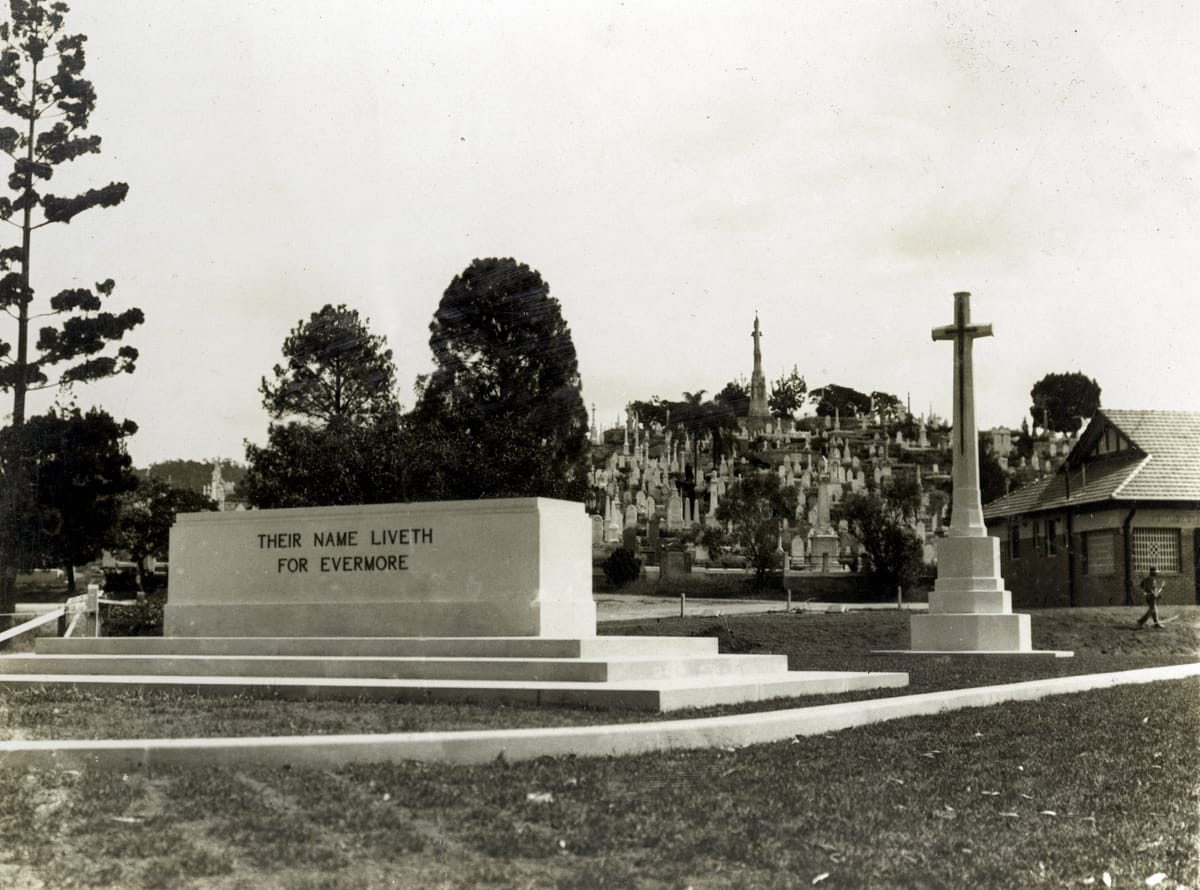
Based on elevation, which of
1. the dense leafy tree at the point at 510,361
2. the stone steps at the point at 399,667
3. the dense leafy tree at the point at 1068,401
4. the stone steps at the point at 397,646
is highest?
the dense leafy tree at the point at 1068,401

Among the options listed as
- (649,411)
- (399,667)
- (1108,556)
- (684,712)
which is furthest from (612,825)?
(649,411)

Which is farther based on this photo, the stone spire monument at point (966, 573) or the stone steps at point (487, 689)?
the stone spire monument at point (966, 573)

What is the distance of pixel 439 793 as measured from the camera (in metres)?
6.96

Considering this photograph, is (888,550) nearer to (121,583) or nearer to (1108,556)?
(1108,556)

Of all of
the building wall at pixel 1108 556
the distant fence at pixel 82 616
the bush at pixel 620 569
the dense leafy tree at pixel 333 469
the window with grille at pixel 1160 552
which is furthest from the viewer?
the bush at pixel 620 569

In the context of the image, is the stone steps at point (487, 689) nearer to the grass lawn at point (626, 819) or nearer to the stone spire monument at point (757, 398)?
the grass lawn at point (626, 819)

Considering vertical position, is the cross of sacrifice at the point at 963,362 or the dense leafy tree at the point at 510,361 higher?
the dense leafy tree at the point at 510,361

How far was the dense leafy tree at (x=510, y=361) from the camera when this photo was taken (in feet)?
147

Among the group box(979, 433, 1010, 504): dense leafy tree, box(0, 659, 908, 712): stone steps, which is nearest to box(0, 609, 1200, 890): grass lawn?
box(0, 659, 908, 712): stone steps

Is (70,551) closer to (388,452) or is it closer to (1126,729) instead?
(388,452)

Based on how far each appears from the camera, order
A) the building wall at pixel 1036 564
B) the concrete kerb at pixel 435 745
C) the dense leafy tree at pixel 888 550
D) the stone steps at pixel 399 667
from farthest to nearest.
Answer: the dense leafy tree at pixel 888 550
the building wall at pixel 1036 564
the stone steps at pixel 399 667
the concrete kerb at pixel 435 745

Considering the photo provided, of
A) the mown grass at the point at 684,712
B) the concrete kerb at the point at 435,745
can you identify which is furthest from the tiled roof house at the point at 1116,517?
the concrete kerb at the point at 435,745

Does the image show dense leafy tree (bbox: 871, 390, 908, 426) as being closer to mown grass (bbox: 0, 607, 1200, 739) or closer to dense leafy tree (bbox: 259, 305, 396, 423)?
dense leafy tree (bbox: 259, 305, 396, 423)

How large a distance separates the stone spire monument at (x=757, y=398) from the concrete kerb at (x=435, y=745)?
97.7 metres
